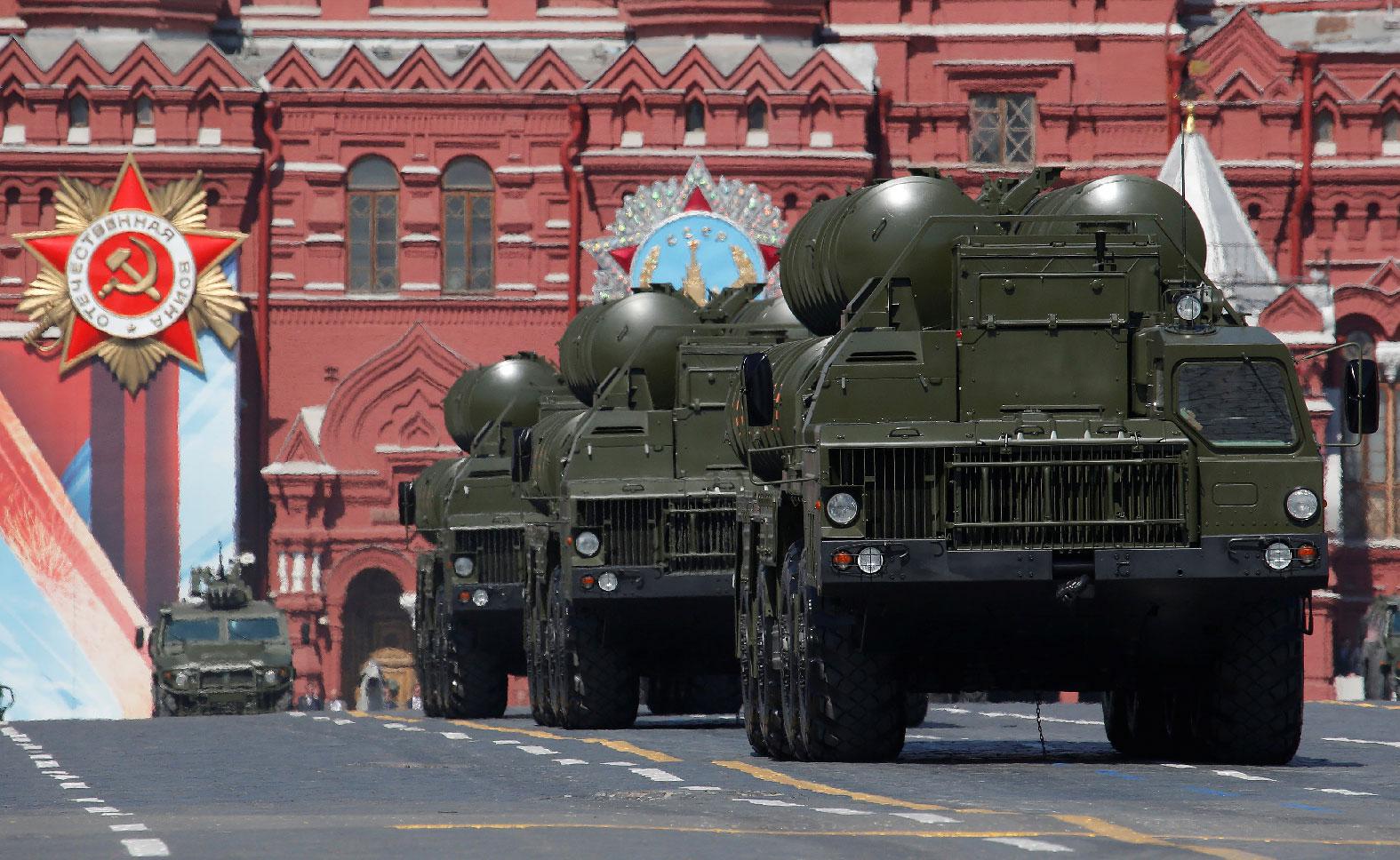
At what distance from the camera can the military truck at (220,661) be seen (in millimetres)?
44000

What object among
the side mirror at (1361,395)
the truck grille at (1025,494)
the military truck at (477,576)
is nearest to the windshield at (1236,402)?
the truck grille at (1025,494)

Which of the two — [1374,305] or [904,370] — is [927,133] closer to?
[1374,305]

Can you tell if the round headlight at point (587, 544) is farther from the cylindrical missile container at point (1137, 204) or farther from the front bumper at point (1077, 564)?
the front bumper at point (1077, 564)

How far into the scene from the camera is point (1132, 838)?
12.3 meters

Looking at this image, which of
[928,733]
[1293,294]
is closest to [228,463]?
[1293,294]

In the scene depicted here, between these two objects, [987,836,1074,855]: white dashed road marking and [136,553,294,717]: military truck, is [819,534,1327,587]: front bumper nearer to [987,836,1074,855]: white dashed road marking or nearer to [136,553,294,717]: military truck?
[987,836,1074,855]: white dashed road marking

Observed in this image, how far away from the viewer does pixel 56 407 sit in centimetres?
5528

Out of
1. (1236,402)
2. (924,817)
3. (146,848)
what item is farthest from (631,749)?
(146,848)

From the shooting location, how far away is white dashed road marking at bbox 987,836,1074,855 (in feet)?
38.6

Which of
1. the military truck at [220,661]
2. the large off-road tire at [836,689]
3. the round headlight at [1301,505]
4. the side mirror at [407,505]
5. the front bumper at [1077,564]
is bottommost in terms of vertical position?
the military truck at [220,661]

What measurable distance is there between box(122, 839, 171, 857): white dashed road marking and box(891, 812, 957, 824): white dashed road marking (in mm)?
3361

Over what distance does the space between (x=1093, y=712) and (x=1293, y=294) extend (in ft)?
79.1

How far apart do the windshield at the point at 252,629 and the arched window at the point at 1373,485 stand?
71.5 ft

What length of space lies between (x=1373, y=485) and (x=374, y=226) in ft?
65.5
